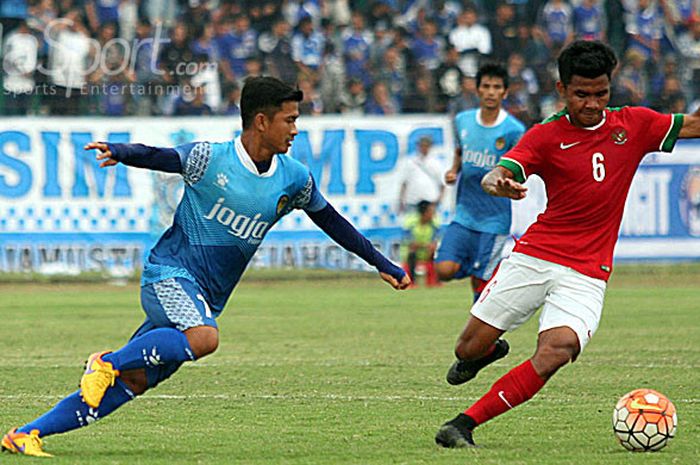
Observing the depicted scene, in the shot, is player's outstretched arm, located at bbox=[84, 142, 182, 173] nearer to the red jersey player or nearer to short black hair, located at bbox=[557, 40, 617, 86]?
the red jersey player

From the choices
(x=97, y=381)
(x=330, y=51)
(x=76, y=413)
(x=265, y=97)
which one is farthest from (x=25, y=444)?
(x=330, y=51)

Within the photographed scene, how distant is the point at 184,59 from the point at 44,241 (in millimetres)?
4181

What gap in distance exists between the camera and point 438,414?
27.4 ft

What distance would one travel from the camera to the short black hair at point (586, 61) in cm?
689

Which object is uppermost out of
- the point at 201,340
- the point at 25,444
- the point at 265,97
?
the point at 265,97

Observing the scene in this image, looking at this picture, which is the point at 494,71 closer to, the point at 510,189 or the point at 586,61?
the point at 586,61

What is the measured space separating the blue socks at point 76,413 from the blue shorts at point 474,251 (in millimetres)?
6020

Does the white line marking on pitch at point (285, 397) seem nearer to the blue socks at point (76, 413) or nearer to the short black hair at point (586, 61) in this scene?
the blue socks at point (76, 413)

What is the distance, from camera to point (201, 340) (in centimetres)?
659

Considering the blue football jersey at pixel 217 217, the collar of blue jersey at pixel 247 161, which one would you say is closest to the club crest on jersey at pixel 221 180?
the blue football jersey at pixel 217 217

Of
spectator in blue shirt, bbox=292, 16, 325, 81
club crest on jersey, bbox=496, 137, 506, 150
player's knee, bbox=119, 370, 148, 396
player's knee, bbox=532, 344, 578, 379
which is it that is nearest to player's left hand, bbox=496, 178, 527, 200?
player's knee, bbox=532, 344, 578, 379

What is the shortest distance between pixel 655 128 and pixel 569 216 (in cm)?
67

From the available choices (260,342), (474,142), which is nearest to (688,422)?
(474,142)

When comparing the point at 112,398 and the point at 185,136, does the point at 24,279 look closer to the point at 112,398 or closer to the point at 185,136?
the point at 185,136
